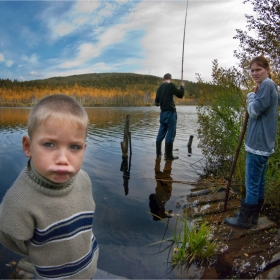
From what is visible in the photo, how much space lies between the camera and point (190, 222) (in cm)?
404

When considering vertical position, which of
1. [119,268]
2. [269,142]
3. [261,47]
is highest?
[261,47]

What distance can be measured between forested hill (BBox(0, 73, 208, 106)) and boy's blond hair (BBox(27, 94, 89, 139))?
83.2 meters

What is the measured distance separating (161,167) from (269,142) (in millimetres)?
4727

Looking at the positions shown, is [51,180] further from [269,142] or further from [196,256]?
[269,142]

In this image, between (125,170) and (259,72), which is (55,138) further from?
(125,170)

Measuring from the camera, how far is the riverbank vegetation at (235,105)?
217 inches

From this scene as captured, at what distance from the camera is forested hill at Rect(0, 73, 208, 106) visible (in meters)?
104

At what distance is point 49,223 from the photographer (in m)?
1.26

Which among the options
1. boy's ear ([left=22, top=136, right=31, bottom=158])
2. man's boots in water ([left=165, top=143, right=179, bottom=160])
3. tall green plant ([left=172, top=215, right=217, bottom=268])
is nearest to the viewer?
boy's ear ([left=22, top=136, right=31, bottom=158])

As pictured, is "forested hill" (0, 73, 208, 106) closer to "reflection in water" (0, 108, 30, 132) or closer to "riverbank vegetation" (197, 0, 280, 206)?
"reflection in water" (0, 108, 30, 132)

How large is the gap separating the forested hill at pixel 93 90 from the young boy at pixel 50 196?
273 feet

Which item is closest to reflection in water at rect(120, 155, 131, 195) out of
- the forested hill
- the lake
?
the lake

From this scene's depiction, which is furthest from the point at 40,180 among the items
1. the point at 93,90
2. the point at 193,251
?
the point at 93,90

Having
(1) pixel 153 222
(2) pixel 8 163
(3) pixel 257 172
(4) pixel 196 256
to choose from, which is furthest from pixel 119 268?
(2) pixel 8 163
